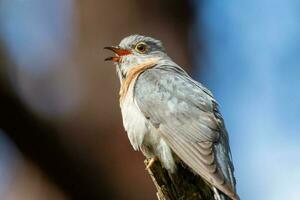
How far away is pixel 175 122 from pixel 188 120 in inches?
4.0

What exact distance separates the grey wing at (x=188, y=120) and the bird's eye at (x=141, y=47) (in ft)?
2.07

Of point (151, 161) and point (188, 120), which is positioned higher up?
point (188, 120)

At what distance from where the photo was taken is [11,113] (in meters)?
9.45

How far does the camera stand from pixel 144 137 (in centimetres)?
869

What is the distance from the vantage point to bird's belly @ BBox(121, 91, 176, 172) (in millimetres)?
8488

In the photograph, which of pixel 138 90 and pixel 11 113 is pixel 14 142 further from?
pixel 138 90

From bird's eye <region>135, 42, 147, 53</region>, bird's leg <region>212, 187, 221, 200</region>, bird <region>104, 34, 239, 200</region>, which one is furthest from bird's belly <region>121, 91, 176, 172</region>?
bird's eye <region>135, 42, 147, 53</region>

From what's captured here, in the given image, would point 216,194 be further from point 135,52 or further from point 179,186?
point 135,52

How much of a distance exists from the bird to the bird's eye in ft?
1.03

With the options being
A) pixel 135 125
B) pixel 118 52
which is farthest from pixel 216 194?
pixel 118 52

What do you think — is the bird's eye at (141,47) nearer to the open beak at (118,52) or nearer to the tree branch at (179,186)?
the open beak at (118,52)

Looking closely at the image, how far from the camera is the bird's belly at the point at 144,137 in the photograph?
8488 millimetres

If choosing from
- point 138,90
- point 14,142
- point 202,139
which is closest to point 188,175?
point 202,139

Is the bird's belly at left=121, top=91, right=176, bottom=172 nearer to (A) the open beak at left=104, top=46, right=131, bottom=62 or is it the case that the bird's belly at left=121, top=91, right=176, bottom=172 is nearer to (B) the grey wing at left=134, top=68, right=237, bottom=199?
(B) the grey wing at left=134, top=68, right=237, bottom=199
